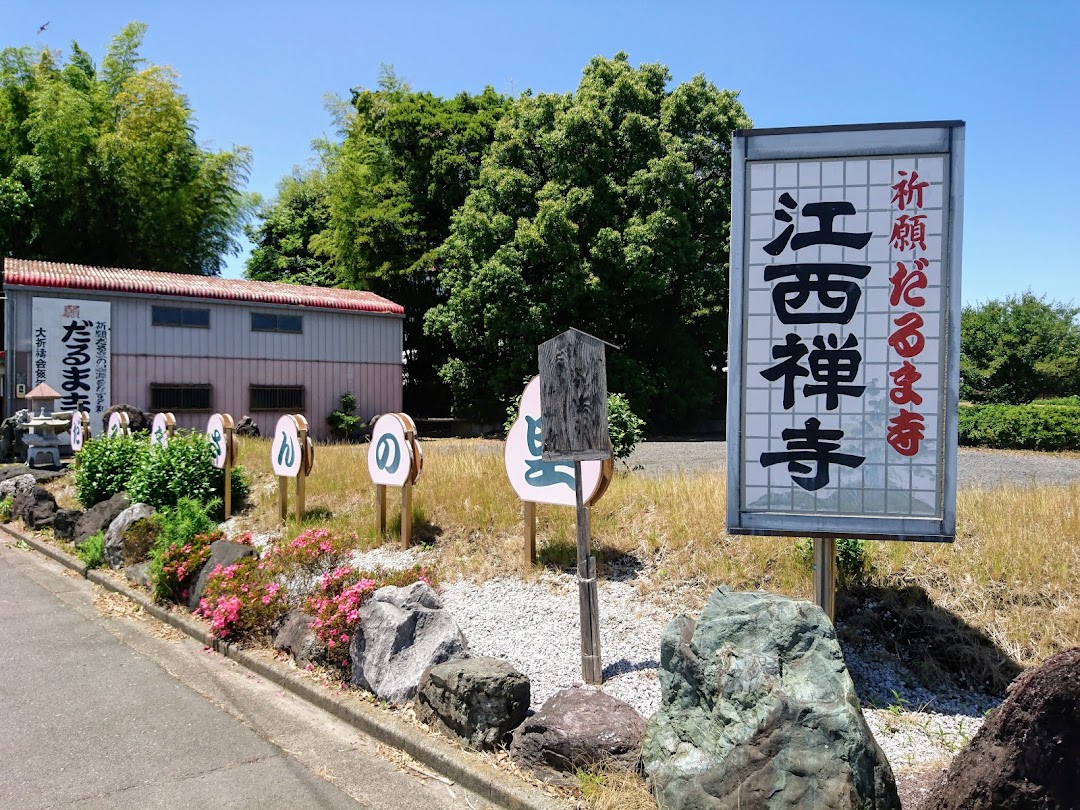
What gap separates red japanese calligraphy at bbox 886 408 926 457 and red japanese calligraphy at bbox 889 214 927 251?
0.96 metres

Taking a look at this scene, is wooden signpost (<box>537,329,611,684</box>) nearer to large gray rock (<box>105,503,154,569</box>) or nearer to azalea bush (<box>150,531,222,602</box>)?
azalea bush (<box>150,531,222,602</box>)

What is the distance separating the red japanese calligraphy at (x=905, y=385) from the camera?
4723 millimetres

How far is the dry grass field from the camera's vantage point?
5.21 m

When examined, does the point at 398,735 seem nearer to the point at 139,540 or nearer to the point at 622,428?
the point at 139,540

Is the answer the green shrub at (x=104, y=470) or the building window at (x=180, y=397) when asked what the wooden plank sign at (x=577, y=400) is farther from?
the building window at (x=180, y=397)

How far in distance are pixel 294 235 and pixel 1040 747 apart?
1559 inches

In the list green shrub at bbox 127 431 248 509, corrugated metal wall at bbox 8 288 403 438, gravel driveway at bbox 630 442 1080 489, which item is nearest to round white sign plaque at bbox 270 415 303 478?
green shrub at bbox 127 431 248 509

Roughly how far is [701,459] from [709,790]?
47.0 ft

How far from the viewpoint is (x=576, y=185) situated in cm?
2355

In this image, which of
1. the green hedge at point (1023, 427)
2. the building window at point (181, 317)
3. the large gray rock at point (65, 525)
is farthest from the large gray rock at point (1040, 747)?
the building window at point (181, 317)

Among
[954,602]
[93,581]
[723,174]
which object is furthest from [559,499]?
[723,174]

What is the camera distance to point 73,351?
65.1 ft

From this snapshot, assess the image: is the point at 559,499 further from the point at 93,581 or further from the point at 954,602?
the point at 93,581

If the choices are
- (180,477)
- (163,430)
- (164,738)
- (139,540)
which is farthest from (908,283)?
(163,430)
